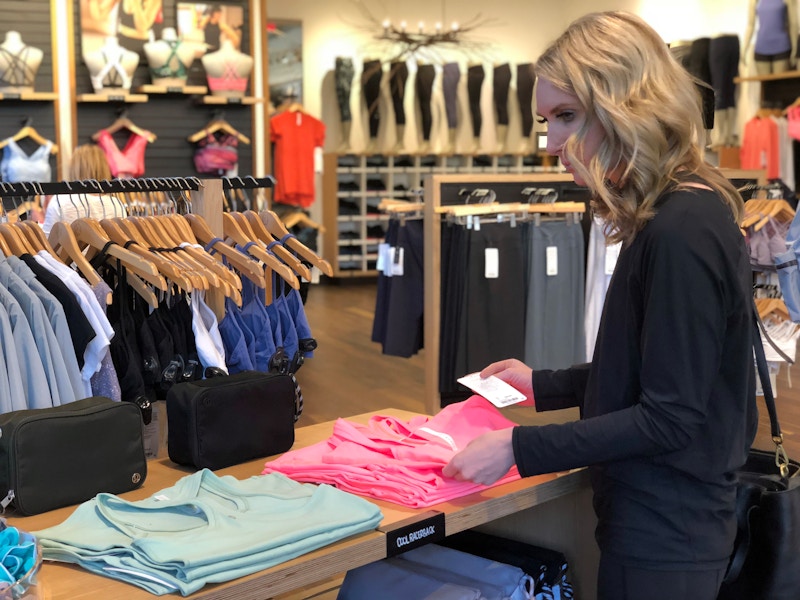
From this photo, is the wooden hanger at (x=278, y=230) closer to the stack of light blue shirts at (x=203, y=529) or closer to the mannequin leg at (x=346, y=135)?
the stack of light blue shirts at (x=203, y=529)

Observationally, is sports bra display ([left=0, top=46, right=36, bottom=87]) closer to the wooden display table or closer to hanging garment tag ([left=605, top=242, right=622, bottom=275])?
hanging garment tag ([left=605, top=242, right=622, bottom=275])

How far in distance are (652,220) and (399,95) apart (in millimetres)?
10350

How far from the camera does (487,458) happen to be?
1.58 meters

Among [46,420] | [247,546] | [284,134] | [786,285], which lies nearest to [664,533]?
[247,546]

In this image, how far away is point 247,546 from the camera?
143 centimetres

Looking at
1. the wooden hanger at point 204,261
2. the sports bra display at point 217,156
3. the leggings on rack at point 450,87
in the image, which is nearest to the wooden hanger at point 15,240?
the wooden hanger at point 204,261

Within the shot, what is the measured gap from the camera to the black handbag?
1690mm

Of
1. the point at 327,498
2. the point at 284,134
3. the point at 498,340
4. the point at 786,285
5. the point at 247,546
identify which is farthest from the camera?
the point at 284,134

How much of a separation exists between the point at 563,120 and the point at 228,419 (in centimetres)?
89

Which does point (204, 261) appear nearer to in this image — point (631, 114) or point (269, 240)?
point (269, 240)

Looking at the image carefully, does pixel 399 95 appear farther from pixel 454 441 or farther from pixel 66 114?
pixel 454 441

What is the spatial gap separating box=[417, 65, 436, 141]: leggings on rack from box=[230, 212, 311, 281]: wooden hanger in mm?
8998

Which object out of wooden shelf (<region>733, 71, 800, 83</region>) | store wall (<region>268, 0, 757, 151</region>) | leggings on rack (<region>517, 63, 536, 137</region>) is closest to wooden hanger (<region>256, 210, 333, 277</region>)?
wooden shelf (<region>733, 71, 800, 83</region>)

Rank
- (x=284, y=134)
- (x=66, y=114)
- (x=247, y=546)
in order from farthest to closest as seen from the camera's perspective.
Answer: (x=284, y=134)
(x=66, y=114)
(x=247, y=546)
